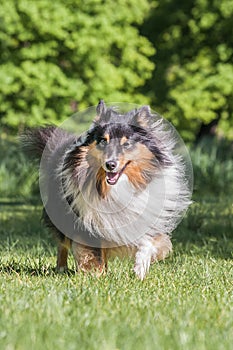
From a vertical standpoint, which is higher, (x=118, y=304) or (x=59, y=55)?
(x=59, y=55)

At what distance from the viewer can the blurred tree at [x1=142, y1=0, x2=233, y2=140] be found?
75.2 feet

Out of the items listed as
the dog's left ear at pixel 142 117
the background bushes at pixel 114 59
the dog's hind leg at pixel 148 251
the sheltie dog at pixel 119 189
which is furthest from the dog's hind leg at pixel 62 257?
the background bushes at pixel 114 59

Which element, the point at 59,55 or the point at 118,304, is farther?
the point at 59,55

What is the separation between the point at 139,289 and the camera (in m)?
5.02

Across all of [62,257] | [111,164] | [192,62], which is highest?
[192,62]

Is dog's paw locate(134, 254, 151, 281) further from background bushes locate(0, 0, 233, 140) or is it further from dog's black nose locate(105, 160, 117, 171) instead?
background bushes locate(0, 0, 233, 140)

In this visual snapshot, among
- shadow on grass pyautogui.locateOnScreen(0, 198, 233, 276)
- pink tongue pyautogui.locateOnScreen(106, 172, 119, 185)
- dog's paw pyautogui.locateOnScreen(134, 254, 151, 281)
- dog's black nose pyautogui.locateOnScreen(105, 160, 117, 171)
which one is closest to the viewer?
dog's black nose pyautogui.locateOnScreen(105, 160, 117, 171)

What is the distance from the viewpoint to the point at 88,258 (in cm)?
584

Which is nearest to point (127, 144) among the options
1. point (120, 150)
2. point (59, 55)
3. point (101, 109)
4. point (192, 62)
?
point (120, 150)

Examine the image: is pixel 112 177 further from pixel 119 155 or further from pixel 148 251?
pixel 148 251

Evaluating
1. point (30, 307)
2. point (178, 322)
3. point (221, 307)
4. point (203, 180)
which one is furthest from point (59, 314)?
point (203, 180)

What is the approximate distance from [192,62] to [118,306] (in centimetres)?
1994

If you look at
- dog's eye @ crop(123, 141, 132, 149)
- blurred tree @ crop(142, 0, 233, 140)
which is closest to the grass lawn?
dog's eye @ crop(123, 141, 132, 149)

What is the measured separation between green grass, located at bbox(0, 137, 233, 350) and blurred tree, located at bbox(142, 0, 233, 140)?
50.9 ft
